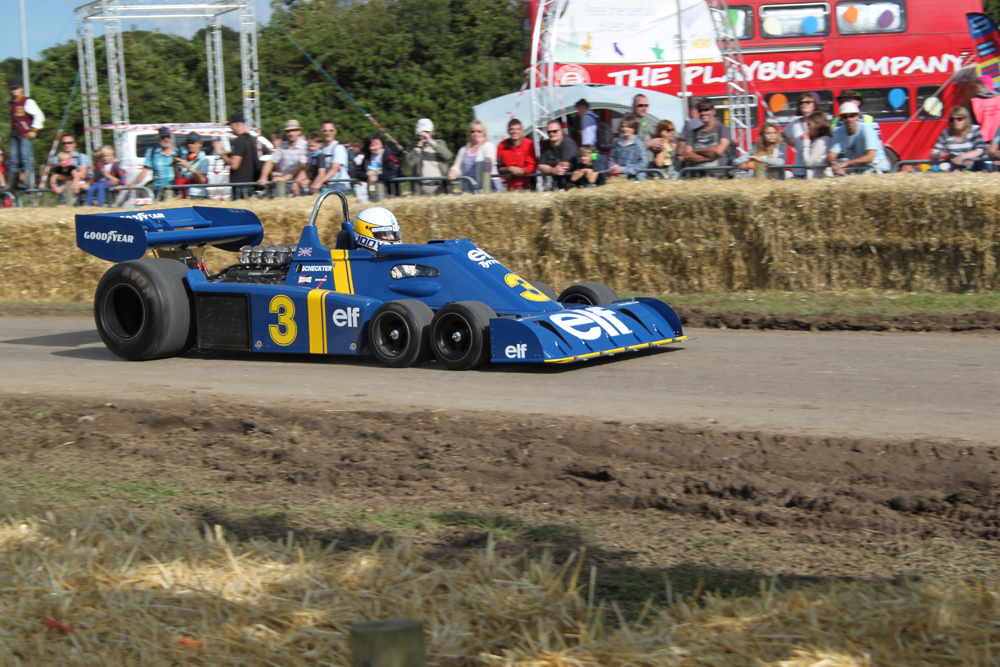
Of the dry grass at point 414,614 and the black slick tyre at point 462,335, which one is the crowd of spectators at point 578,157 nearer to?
the black slick tyre at point 462,335

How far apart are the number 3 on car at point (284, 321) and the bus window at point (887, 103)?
39.4 ft

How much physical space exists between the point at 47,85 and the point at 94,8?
13061 millimetres

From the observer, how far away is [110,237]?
8992 mm

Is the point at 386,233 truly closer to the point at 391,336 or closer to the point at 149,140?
the point at 391,336

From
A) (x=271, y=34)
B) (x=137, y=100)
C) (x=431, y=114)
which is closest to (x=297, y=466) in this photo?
(x=431, y=114)

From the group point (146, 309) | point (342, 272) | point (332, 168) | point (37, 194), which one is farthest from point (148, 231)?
point (37, 194)

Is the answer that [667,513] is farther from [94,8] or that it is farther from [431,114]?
[431,114]

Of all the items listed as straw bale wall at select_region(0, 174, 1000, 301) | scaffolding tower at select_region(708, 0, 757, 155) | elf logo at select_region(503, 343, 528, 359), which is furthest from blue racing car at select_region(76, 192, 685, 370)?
scaffolding tower at select_region(708, 0, 757, 155)

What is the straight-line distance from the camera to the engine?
28.5 ft

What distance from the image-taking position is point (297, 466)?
5094 mm

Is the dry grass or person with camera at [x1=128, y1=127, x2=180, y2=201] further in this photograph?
person with camera at [x1=128, y1=127, x2=180, y2=201]

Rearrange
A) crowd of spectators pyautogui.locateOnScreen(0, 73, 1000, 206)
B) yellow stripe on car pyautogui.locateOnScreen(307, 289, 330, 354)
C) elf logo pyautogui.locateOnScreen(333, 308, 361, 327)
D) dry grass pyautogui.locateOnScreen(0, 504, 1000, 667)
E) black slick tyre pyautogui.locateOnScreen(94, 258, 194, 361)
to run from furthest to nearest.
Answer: crowd of spectators pyautogui.locateOnScreen(0, 73, 1000, 206) → black slick tyre pyautogui.locateOnScreen(94, 258, 194, 361) → yellow stripe on car pyautogui.locateOnScreen(307, 289, 330, 354) → elf logo pyautogui.locateOnScreen(333, 308, 361, 327) → dry grass pyautogui.locateOnScreen(0, 504, 1000, 667)

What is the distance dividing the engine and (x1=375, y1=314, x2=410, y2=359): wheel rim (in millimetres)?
1225

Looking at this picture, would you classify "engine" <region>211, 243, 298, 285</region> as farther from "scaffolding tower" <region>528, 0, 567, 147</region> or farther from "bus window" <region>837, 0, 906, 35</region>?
"bus window" <region>837, 0, 906, 35</region>
